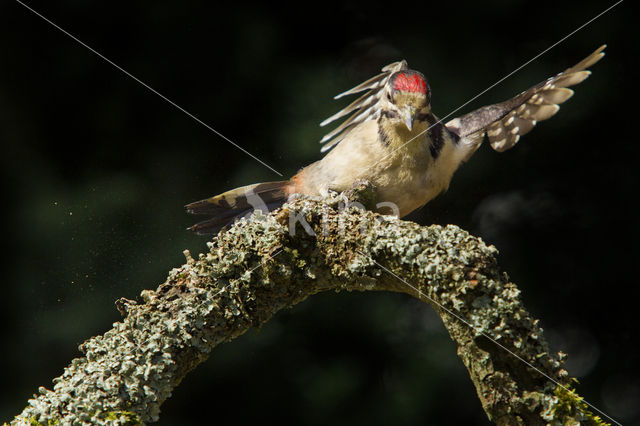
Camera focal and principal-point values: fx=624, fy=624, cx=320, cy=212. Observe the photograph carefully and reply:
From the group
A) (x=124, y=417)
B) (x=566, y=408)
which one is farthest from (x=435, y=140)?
(x=124, y=417)

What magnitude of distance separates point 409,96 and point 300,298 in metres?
0.58

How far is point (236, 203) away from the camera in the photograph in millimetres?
1820

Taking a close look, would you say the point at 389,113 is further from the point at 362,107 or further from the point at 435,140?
the point at 362,107

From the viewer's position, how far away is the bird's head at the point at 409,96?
1.56 m

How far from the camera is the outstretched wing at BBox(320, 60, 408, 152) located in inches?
69.1

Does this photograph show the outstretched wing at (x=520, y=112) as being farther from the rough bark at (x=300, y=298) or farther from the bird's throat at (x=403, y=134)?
the rough bark at (x=300, y=298)

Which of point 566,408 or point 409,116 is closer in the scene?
point 566,408

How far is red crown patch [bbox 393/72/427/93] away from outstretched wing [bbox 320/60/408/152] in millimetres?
104

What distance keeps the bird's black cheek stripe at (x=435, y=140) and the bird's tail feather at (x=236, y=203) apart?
1.43ft

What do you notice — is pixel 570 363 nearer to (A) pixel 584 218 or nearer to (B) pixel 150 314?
(A) pixel 584 218

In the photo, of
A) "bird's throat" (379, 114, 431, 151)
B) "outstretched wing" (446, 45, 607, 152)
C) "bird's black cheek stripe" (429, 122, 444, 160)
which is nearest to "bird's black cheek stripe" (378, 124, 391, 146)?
"bird's throat" (379, 114, 431, 151)

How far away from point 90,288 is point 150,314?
823mm

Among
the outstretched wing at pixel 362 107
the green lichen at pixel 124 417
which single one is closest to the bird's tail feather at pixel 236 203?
the outstretched wing at pixel 362 107

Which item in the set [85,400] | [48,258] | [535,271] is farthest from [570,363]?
[48,258]
